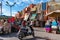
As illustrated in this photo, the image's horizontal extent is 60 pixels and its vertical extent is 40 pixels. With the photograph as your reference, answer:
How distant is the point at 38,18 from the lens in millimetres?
42906

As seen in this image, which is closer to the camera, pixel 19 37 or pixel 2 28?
pixel 19 37

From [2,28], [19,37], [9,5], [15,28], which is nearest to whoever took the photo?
[19,37]

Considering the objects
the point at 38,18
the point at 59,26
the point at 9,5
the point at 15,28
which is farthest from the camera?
the point at 38,18

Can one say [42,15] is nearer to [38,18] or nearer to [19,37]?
[38,18]

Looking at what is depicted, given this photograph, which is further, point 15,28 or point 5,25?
point 15,28

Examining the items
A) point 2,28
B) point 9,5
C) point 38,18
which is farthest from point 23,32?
point 38,18

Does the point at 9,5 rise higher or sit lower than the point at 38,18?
higher

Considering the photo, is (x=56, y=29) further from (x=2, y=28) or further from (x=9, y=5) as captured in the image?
(x=9, y=5)

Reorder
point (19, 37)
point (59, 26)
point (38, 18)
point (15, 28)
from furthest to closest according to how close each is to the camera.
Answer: point (38, 18), point (15, 28), point (59, 26), point (19, 37)

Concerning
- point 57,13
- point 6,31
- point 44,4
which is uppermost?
point 44,4

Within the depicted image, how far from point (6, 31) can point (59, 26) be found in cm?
591

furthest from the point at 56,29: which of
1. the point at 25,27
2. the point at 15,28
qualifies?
the point at 25,27

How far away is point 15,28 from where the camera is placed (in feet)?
69.3

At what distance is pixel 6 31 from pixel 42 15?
24.2 m
